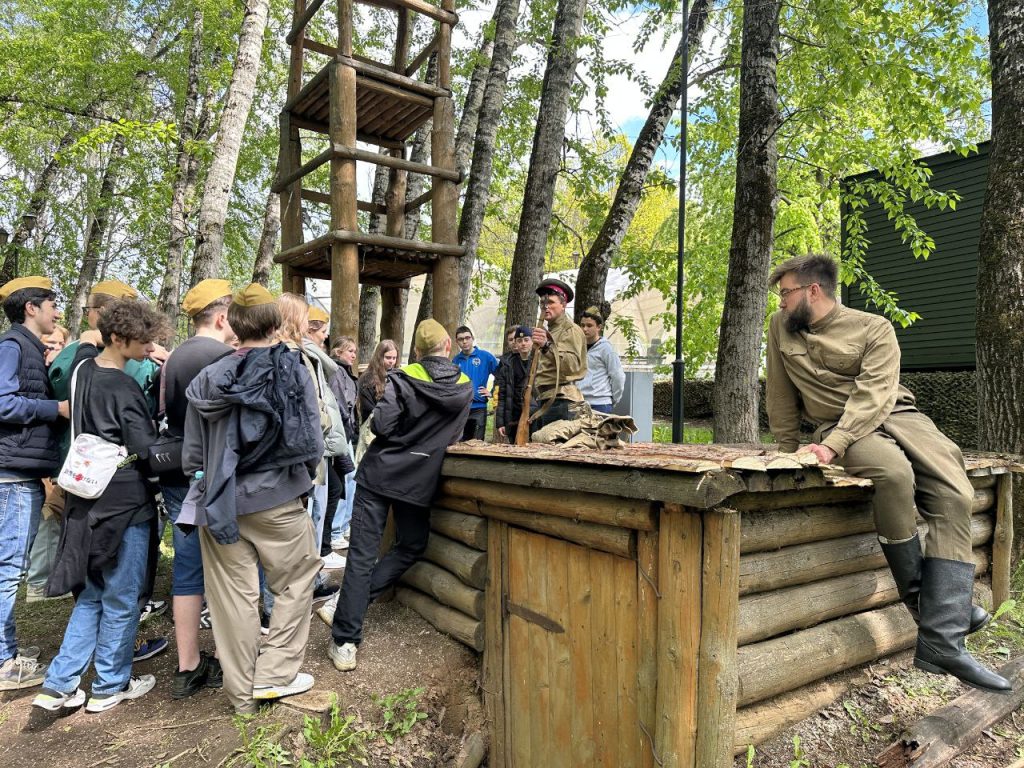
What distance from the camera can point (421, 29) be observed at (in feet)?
50.2

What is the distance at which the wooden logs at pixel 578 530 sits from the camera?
318 centimetres

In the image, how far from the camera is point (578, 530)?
136 inches

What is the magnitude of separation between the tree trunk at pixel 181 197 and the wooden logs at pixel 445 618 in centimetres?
597

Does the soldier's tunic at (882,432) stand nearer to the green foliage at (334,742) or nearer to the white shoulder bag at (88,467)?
the green foliage at (334,742)

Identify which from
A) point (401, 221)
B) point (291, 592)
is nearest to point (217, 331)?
point (291, 592)

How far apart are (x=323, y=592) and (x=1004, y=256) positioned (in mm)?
5623

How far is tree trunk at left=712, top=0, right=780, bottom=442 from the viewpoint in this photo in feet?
23.1

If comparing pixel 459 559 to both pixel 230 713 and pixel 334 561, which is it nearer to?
pixel 230 713

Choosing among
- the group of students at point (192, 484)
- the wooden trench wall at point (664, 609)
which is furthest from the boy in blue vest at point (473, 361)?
the group of students at point (192, 484)

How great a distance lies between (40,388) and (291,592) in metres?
2.04

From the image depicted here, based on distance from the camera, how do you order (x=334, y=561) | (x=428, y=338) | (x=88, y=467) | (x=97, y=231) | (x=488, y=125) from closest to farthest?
(x=88, y=467) < (x=428, y=338) < (x=334, y=561) < (x=488, y=125) < (x=97, y=231)

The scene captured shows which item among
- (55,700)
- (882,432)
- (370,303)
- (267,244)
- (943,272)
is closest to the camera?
(882,432)

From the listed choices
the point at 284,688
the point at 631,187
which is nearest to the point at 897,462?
the point at 284,688

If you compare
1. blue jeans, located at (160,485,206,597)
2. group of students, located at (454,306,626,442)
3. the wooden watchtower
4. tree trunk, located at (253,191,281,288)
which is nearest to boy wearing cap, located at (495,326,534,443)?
group of students, located at (454,306,626,442)
